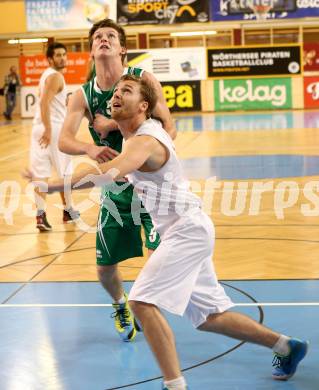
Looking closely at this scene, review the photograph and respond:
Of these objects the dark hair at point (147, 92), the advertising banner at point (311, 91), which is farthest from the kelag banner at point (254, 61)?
the dark hair at point (147, 92)

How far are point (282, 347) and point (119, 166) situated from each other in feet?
4.58

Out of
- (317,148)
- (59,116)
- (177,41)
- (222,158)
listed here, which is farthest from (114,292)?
(177,41)

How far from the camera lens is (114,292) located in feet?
16.1

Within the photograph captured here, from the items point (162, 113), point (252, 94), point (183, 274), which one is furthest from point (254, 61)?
point (183, 274)

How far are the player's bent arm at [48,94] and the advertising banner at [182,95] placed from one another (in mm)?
19061

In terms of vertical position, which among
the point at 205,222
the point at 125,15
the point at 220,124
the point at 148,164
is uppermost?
the point at 125,15

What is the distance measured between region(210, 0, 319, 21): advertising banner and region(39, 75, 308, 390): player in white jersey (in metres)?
24.1

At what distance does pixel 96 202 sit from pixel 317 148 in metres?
6.00

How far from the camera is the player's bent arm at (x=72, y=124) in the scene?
4770 millimetres

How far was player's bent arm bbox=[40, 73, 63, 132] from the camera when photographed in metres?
8.35

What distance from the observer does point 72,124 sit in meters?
4.83

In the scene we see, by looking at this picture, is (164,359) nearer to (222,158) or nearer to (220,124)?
(222,158)

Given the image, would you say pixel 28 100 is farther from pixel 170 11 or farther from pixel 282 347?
pixel 282 347

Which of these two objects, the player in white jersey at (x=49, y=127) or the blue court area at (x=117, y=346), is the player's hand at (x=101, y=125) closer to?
the blue court area at (x=117, y=346)
